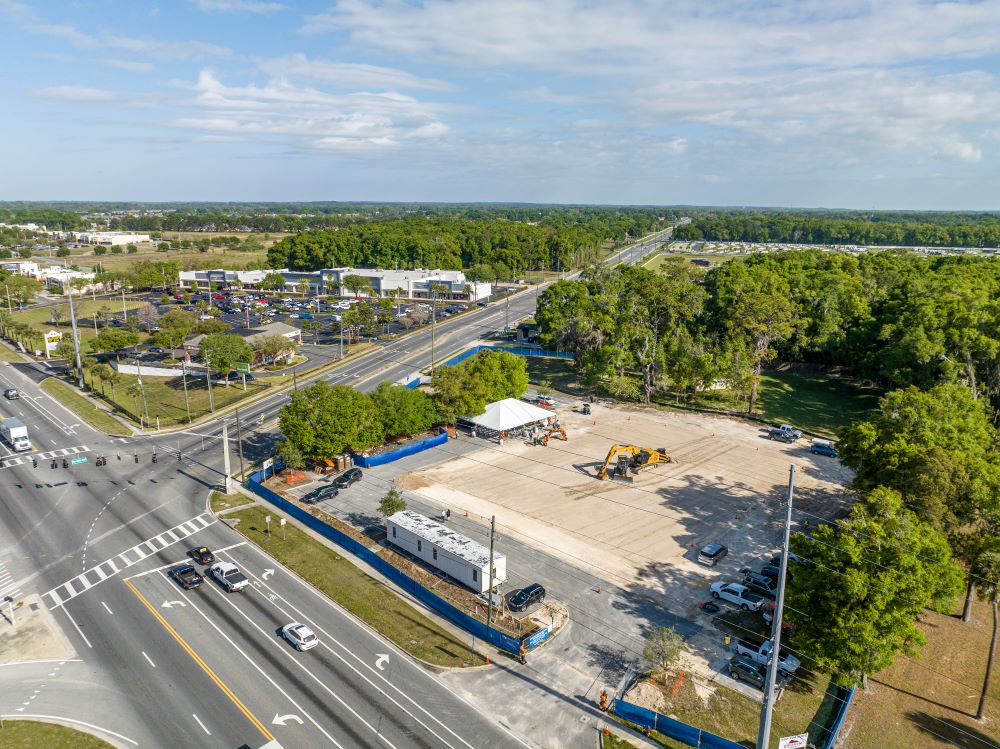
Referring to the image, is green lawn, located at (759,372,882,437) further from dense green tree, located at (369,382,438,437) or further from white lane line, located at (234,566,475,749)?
white lane line, located at (234,566,475,749)

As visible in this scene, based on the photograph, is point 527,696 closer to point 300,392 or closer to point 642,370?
point 300,392

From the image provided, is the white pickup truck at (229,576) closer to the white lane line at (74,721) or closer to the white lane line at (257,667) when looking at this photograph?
the white lane line at (257,667)

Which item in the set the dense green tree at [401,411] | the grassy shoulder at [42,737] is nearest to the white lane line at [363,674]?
the grassy shoulder at [42,737]

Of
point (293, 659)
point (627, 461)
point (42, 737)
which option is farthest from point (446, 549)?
point (627, 461)

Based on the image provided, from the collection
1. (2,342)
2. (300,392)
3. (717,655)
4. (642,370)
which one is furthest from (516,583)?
(2,342)

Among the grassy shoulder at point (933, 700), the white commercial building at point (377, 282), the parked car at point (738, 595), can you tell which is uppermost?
the white commercial building at point (377, 282)

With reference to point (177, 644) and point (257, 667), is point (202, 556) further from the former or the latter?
point (257, 667)
